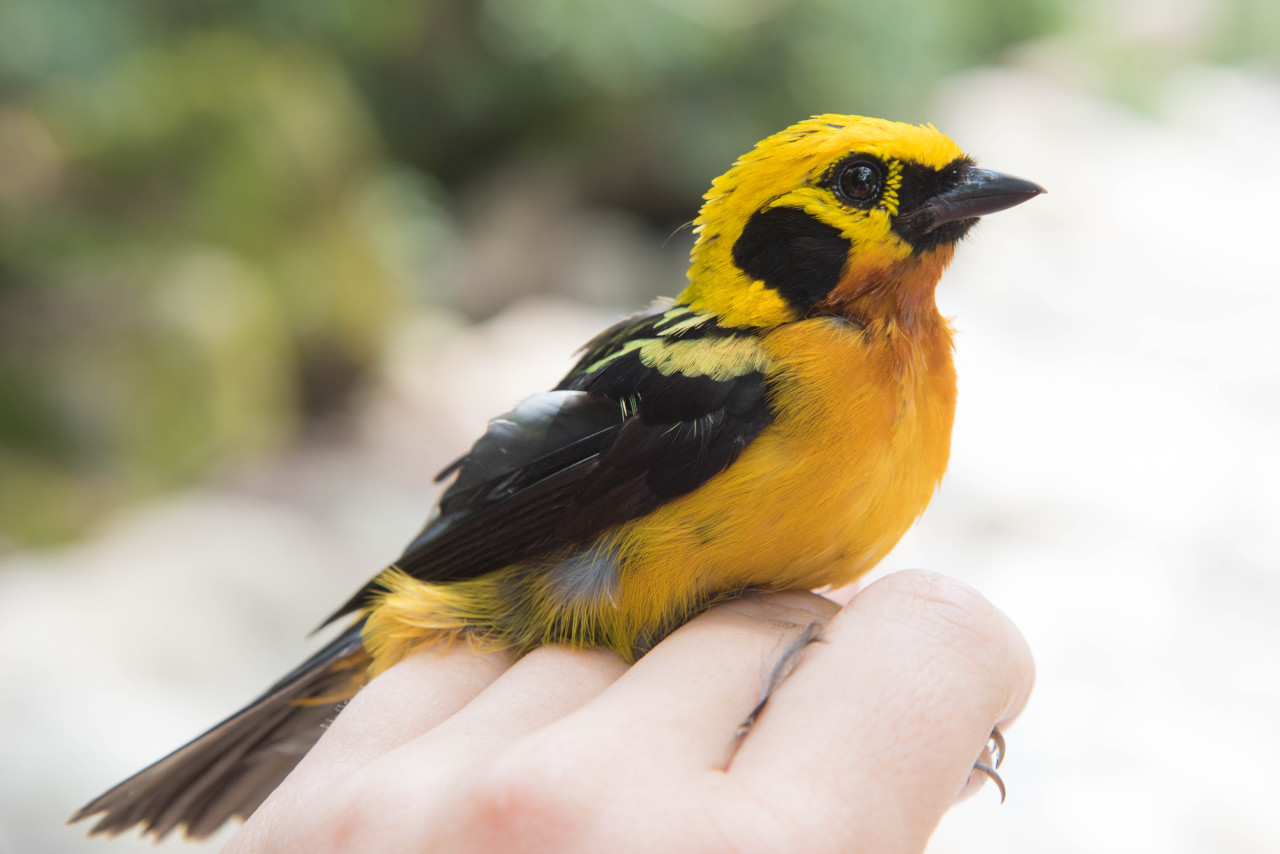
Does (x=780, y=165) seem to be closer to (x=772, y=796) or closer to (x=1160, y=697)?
(x=772, y=796)

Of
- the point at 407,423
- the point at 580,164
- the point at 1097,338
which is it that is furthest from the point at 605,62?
the point at 1097,338

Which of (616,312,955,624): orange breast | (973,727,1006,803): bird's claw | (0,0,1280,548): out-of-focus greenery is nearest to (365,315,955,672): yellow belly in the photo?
(616,312,955,624): orange breast

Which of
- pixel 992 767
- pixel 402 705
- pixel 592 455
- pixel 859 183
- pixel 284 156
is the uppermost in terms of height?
pixel 284 156

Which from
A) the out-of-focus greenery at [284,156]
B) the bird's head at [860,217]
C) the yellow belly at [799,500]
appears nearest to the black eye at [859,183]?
the bird's head at [860,217]

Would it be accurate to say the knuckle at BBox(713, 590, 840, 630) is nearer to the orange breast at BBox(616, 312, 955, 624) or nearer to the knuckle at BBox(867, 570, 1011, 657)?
the orange breast at BBox(616, 312, 955, 624)

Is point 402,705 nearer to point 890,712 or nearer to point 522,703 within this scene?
point 522,703

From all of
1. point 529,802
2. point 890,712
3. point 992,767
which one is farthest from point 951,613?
point 529,802
